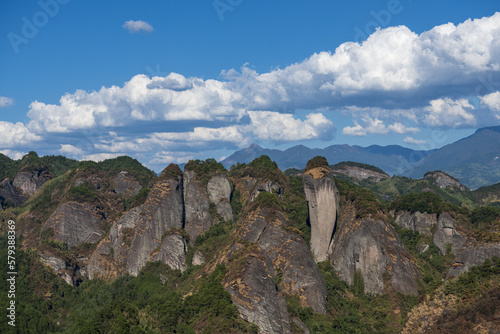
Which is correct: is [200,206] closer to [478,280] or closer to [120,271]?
[120,271]

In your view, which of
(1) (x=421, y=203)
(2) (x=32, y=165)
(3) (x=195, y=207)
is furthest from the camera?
(2) (x=32, y=165)

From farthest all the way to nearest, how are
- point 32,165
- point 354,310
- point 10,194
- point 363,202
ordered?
point 32,165
point 10,194
point 363,202
point 354,310

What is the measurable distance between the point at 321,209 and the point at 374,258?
16678 millimetres

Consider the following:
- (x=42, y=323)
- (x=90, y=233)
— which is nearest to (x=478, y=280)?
(x=42, y=323)

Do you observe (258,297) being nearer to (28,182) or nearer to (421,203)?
(421,203)

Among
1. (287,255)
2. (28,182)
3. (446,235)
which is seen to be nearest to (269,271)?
(287,255)

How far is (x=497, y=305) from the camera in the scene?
53094 millimetres

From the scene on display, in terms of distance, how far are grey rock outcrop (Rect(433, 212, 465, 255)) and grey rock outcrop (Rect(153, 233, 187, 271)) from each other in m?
54.5

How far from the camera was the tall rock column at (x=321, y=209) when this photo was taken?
10412cm

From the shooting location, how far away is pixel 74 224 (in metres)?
133

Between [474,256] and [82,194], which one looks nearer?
[474,256]

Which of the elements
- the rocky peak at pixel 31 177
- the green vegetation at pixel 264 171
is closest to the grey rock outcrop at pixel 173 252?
the green vegetation at pixel 264 171

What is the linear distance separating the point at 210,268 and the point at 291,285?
15463 millimetres
